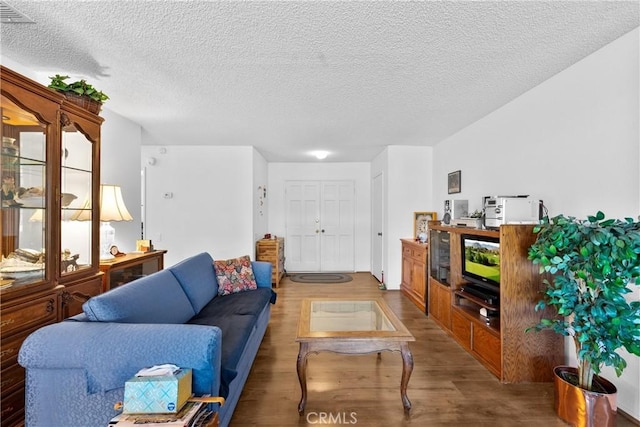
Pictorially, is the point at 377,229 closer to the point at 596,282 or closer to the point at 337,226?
the point at 337,226

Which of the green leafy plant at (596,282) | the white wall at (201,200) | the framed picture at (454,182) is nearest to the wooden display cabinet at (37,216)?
the white wall at (201,200)

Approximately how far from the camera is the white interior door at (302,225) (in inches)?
247

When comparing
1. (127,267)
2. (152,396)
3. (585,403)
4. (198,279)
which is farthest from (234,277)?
(585,403)

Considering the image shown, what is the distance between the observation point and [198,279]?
2.62m

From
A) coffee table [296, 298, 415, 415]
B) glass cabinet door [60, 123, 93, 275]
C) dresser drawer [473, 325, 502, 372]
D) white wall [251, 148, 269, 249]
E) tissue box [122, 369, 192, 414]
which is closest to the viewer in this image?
tissue box [122, 369, 192, 414]

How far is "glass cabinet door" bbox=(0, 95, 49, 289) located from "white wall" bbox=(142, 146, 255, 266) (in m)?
2.97

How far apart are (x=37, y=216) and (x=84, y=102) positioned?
94cm

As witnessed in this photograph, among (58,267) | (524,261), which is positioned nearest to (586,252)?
(524,261)

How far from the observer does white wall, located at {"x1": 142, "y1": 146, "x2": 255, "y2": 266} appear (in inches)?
190

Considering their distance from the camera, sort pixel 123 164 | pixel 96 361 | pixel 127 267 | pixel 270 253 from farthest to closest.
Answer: pixel 270 253, pixel 123 164, pixel 127 267, pixel 96 361

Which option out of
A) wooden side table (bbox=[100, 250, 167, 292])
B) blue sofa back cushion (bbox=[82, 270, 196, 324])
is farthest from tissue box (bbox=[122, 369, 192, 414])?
wooden side table (bbox=[100, 250, 167, 292])

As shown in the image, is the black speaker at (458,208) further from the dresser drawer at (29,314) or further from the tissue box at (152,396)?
the dresser drawer at (29,314)

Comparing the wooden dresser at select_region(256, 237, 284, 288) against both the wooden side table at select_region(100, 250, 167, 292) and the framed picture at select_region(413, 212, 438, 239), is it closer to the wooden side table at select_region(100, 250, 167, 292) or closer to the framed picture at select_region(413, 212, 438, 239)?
the wooden side table at select_region(100, 250, 167, 292)

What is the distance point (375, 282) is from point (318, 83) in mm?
3883
